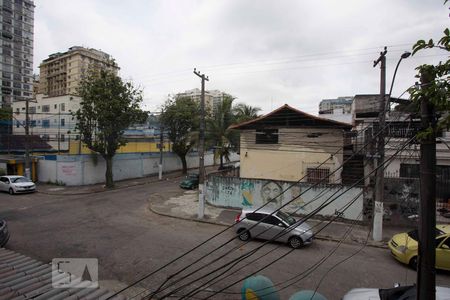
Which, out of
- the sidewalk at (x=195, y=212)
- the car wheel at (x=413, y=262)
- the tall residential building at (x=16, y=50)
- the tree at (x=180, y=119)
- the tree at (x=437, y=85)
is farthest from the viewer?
the tall residential building at (x=16, y=50)

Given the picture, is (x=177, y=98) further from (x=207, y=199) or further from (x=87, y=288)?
(x=87, y=288)

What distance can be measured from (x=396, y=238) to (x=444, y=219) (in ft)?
19.0

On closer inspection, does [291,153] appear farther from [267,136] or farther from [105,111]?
[105,111]

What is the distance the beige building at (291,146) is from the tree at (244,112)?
6.16 m

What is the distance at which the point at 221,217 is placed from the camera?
15055mm

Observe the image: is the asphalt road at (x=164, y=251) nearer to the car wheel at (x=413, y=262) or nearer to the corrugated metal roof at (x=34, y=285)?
the car wheel at (x=413, y=262)

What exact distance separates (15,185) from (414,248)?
25.2m

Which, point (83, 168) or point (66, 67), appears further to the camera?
point (66, 67)

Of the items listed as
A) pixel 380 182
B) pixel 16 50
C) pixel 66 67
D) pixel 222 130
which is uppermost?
pixel 16 50

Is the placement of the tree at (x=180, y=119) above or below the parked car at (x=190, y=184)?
above

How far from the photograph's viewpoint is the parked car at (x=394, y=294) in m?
4.64

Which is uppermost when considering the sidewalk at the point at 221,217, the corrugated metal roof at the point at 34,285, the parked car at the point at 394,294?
the corrugated metal roof at the point at 34,285

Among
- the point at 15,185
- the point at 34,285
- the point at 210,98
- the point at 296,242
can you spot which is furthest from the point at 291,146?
the point at 210,98

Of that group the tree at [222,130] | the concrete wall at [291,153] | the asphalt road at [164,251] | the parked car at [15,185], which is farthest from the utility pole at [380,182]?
the parked car at [15,185]
